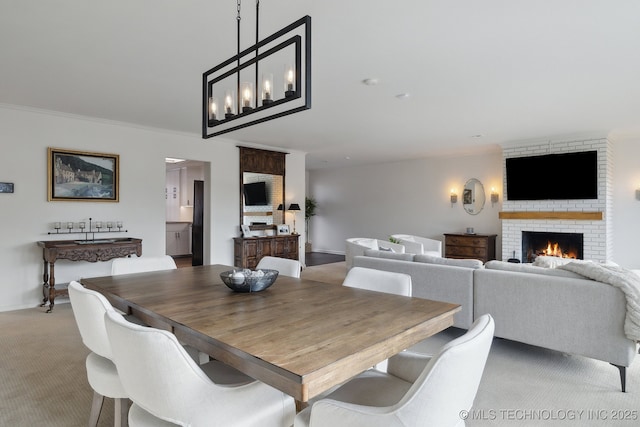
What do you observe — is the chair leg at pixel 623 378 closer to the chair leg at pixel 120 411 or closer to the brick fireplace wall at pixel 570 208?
the chair leg at pixel 120 411

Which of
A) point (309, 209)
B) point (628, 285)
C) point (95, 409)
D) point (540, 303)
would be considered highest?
point (309, 209)

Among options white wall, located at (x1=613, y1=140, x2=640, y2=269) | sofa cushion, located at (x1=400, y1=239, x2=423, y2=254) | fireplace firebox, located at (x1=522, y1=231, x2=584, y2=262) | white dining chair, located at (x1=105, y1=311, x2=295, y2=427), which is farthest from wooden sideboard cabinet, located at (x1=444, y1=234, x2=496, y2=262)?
white dining chair, located at (x1=105, y1=311, x2=295, y2=427)

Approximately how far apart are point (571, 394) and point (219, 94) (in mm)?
3934

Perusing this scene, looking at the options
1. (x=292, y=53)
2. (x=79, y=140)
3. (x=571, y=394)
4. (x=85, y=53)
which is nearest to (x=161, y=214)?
(x=79, y=140)

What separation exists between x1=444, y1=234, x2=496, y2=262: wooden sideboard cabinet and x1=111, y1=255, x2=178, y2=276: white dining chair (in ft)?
19.7

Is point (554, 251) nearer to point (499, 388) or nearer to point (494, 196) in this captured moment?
point (494, 196)

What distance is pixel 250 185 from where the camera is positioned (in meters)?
6.86

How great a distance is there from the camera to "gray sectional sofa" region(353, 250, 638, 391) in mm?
2529

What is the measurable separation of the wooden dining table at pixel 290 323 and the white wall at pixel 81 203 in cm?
306

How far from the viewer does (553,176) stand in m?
6.29

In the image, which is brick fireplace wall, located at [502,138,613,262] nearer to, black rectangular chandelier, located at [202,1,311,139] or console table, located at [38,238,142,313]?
black rectangular chandelier, located at [202,1,311,139]

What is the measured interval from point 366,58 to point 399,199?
20.7ft

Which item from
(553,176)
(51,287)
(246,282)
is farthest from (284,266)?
(553,176)

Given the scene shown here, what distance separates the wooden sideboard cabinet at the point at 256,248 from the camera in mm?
6352
